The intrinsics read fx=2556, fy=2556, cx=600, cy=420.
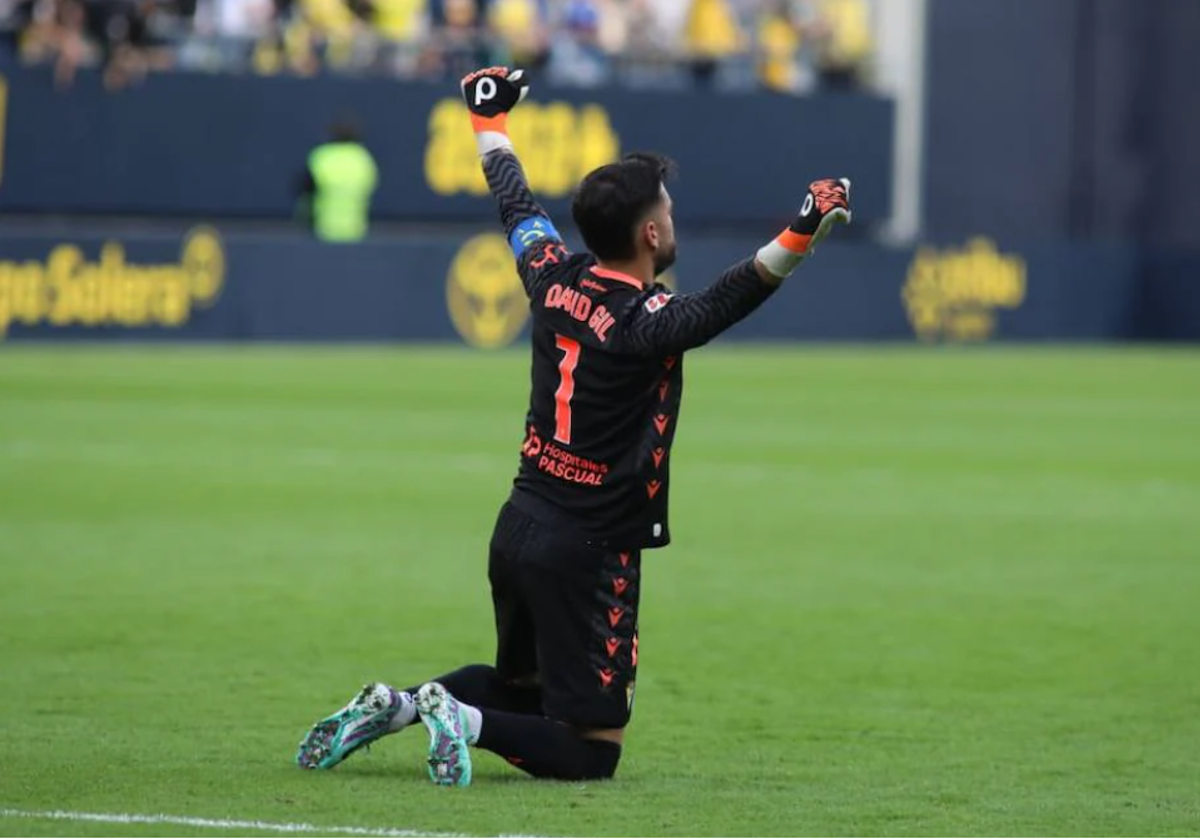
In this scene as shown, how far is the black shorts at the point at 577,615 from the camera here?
6734 millimetres

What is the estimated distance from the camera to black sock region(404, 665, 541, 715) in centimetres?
705

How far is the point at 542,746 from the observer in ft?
22.2

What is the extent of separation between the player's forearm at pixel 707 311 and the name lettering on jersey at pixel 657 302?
0.02 m

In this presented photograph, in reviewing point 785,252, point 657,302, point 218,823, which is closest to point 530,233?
point 657,302

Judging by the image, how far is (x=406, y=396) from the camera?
22344mm

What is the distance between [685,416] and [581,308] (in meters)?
14.4

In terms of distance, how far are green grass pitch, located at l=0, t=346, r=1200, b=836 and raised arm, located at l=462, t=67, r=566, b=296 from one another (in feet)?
4.96

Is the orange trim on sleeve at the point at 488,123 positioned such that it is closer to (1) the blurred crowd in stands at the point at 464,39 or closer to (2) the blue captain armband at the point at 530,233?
(2) the blue captain armband at the point at 530,233

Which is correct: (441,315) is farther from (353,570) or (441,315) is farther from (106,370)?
(353,570)

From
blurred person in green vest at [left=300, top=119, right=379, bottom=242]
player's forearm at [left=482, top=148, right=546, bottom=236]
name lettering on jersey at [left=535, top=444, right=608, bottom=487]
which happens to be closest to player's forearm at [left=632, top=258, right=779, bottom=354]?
name lettering on jersey at [left=535, top=444, right=608, bottom=487]

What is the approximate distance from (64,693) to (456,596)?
9.85ft

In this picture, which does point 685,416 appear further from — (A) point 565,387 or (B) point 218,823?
(B) point 218,823

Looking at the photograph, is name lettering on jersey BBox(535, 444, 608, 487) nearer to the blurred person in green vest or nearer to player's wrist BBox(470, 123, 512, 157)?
player's wrist BBox(470, 123, 512, 157)

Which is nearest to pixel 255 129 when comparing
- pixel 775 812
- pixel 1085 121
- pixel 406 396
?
pixel 406 396
